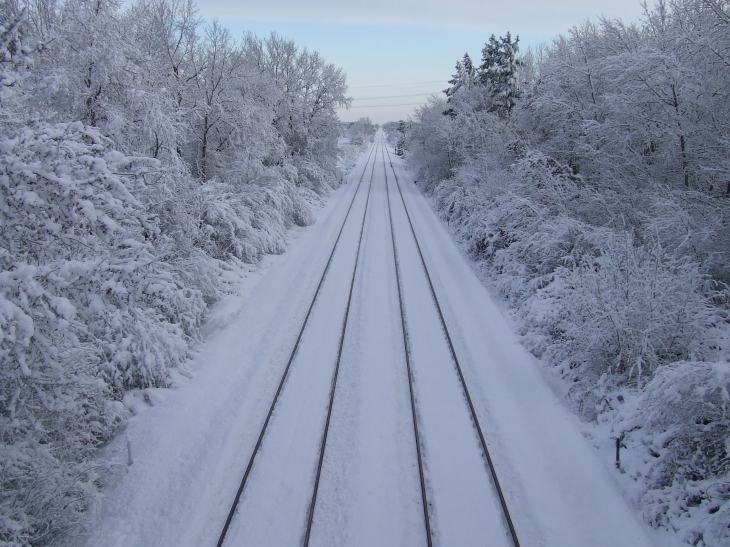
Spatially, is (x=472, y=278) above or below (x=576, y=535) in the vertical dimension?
above

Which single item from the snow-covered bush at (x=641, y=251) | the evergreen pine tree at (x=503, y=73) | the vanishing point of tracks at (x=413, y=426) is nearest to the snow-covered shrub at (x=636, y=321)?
the snow-covered bush at (x=641, y=251)

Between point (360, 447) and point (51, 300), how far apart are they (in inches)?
200

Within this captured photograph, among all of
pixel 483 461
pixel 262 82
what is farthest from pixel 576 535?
pixel 262 82

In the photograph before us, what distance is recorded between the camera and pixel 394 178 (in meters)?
44.7

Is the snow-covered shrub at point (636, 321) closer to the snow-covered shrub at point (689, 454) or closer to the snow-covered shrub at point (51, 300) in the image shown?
the snow-covered shrub at point (689, 454)

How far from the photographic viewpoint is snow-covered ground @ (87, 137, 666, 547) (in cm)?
569

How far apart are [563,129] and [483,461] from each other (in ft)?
52.4

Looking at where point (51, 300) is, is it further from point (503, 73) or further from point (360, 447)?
point (503, 73)

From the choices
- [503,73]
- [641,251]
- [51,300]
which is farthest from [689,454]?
[503,73]

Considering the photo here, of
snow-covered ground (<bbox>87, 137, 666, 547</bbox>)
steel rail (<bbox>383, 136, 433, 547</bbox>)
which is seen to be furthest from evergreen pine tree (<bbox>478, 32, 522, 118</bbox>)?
snow-covered ground (<bbox>87, 137, 666, 547</bbox>)

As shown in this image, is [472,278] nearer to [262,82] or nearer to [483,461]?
[483,461]

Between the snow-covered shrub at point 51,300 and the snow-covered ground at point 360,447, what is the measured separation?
35.3 inches

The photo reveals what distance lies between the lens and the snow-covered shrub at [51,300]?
4590 millimetres

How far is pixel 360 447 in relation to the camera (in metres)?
7.07
